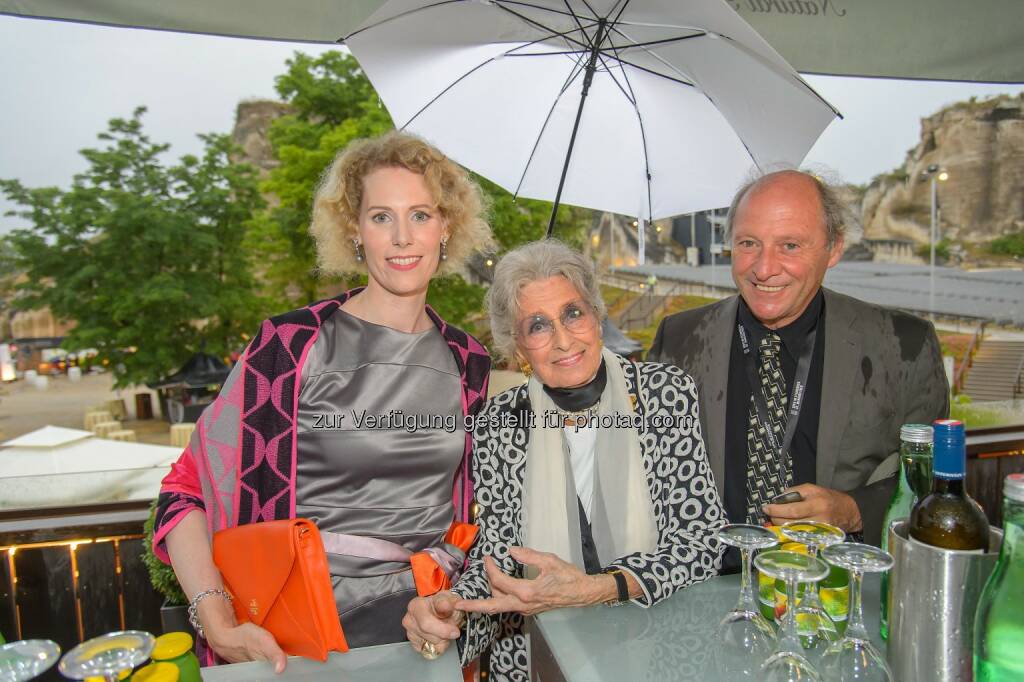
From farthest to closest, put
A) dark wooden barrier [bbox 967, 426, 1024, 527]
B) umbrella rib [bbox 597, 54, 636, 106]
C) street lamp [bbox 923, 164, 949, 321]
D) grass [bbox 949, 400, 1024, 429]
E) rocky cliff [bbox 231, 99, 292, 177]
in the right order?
1. rocky cliff [bbox 231, 99, 292, 177]
2. street lamp [bbox 923, 164, 949, 321]
3. grass [bbox 949, 400, 1024, 429]
4. dark wooden barrier [bbox 967, 426, 1024, 527]
5. umbrella rib [bbox 597, 54, 636, 106]

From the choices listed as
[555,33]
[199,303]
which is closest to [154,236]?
[199,303]

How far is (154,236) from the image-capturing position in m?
14.9

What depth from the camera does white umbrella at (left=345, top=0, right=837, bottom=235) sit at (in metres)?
2.17

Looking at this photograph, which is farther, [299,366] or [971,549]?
[299,366]

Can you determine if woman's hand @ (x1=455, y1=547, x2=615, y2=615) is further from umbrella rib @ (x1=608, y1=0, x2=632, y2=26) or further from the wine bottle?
umbrella rib @ (x1=608, y1=0, x2=632, y2=26)

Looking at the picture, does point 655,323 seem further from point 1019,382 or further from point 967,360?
point 1019,382

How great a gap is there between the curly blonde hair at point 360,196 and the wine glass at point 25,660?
127cm

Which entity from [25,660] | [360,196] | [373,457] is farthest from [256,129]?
[25,660]

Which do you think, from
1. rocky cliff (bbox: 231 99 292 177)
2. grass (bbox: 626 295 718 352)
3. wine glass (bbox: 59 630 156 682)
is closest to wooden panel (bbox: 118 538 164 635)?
wine glass (bbox: 59 630 156 682)

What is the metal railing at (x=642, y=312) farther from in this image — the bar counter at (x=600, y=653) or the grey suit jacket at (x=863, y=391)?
the bar counter at (x=600, y=653)

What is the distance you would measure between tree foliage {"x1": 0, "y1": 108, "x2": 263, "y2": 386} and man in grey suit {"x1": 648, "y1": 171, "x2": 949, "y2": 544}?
15.1 m

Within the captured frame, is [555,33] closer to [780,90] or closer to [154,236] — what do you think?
[780,90]

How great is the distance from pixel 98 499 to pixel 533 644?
7.74ft

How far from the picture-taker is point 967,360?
464cm
